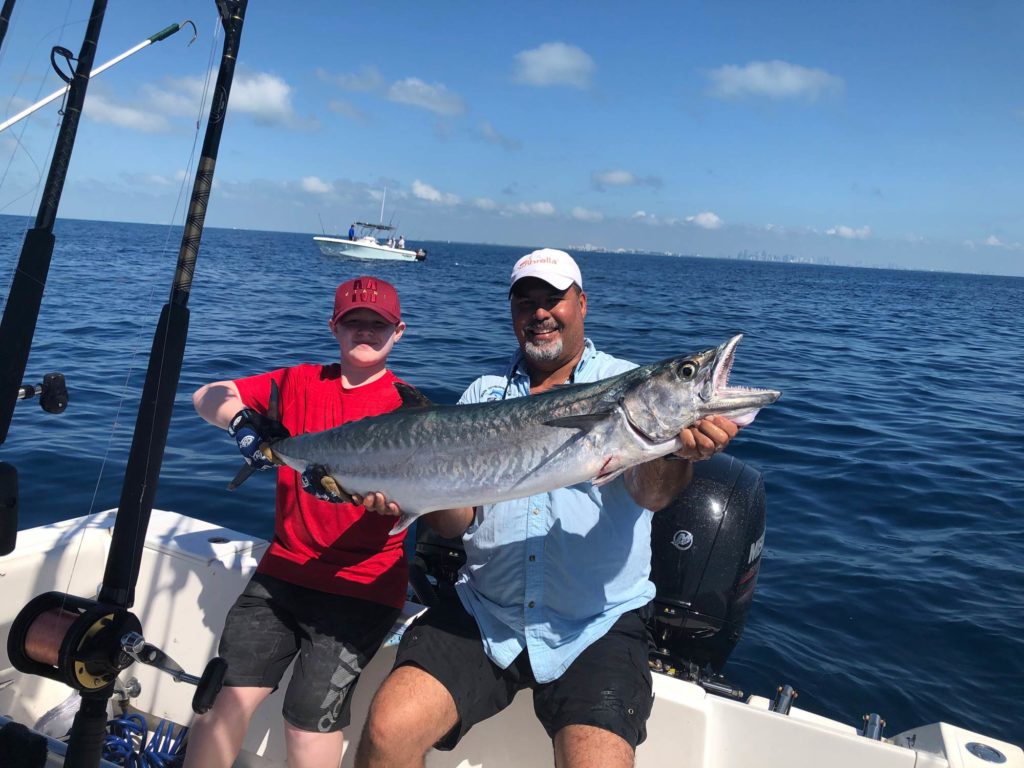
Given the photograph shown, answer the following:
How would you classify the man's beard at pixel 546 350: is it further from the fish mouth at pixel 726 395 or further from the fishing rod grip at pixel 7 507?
the fishing rod grip at pixel 7 507

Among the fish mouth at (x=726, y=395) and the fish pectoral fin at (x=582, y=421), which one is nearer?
the fish mouth at (x=726, y=395)

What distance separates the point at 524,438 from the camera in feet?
9.40

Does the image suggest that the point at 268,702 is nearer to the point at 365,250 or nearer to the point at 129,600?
the point at 129,600

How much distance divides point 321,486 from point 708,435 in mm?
1651

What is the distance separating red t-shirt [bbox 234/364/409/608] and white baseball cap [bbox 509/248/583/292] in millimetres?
898

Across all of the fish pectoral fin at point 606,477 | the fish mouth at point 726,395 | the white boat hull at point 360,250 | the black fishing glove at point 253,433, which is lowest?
the black fishing glove at point 253,433

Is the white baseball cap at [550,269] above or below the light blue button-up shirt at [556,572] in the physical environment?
above

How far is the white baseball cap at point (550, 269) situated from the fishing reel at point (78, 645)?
210 centimetres

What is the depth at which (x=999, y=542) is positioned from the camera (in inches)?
285

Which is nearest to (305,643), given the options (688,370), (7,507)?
(7,507)

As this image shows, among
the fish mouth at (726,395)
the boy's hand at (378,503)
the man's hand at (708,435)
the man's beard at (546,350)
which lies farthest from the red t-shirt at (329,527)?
the fish mouth at (726,395)

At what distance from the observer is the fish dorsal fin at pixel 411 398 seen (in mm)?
3248

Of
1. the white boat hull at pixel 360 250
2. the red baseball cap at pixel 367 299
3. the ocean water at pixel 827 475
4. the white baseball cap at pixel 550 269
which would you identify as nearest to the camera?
the red baseball cap at pixel 367 299

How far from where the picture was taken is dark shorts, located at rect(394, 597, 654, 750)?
2.75 metres
